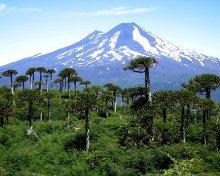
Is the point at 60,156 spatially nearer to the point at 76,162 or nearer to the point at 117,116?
the point at 76,162

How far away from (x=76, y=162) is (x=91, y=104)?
9.74 metres

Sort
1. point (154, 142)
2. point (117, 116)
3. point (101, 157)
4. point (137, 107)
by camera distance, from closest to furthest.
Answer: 1. point (101, 157)
2. point (154, 142)
3. point (137, 107)
4. point (117, 116)

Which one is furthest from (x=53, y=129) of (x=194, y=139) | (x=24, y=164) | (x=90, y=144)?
(x=194, y=139)

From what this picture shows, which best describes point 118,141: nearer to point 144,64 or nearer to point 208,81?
point 144,64

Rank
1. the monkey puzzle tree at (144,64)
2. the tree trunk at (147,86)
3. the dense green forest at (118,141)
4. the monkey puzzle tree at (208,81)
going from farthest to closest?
1. the monkey puzzle tree at (208,81)
2. the tree trunk at (147,86)
3. the monkey puzzle tree at (144,64)
4. the dense green forest at (118,141)

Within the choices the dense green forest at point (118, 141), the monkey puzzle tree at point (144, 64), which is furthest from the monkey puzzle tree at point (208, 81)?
the monkey puzzle tree at point (144, 64)

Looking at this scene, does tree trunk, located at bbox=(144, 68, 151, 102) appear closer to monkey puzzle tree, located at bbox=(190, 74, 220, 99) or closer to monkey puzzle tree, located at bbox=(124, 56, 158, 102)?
monkey puzzle tree, located at bbox=(124, 56, 158, 102)

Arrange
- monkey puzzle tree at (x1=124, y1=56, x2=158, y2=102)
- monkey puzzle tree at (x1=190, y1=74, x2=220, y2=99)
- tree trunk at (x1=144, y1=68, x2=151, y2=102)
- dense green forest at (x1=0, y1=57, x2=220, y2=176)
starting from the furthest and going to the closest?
monkey puzzle tree at (x1=190, y1=74, x2=220, y2=99) < tree trunk at (x1=144, y1=68, x2=151, y2=102) < monkey puzzle tree at (x1=124, y1=56, x2=158, y2=102) < dense green forest at (x1=0, y1=57, x2=220, y2=176)

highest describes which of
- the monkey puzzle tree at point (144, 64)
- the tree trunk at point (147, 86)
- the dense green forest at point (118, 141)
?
the monkey puzzle tree at point (144, 64)

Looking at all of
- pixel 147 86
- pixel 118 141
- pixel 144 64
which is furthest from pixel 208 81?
pixel 118 141

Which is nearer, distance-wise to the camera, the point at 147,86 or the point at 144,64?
the point at 144,64

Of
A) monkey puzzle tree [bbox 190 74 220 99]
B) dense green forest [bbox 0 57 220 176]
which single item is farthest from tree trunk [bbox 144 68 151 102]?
monkey puzzle tree [bbox 190 74 220 99]

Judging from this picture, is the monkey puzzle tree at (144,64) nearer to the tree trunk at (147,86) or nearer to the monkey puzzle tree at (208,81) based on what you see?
the tree trunk at (147,86)

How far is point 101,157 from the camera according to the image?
56.1m
